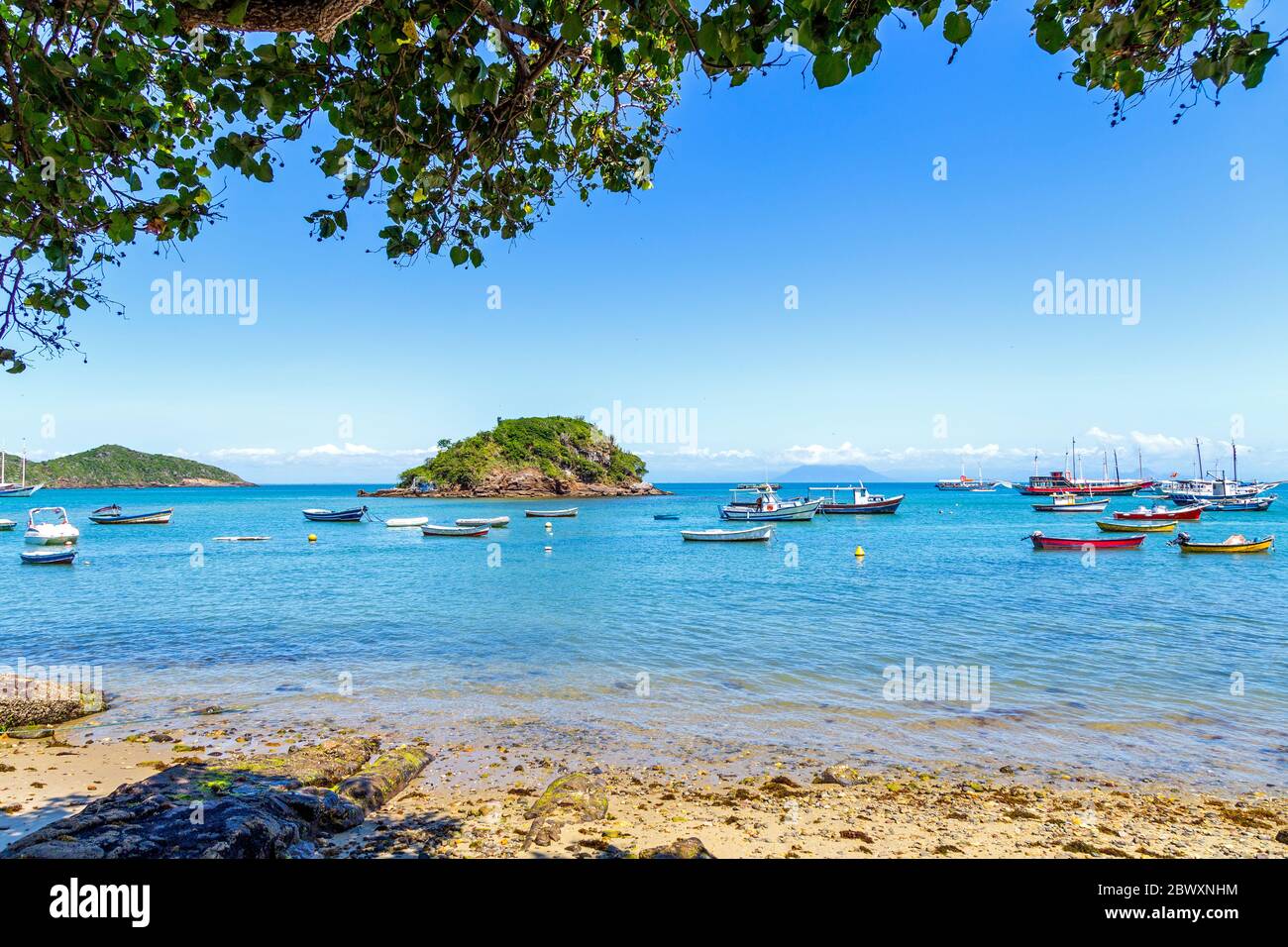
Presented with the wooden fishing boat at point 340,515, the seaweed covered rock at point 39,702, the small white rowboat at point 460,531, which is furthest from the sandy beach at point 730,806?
the wooden fishing boat at point 340,515

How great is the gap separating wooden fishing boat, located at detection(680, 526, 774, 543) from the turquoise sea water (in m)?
8.88

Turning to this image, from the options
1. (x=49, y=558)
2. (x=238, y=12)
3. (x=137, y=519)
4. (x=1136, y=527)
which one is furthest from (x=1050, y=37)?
(x=137, y=519)

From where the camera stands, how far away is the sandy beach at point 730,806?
5879 mm

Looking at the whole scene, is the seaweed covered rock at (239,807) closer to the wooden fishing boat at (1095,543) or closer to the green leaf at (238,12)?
the green leaf at (238,12)

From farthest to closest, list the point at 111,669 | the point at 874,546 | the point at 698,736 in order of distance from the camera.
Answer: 1. the point at 874,546
2. the point at 111,669
3. the point at 698,736

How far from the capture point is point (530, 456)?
11838 centimetres

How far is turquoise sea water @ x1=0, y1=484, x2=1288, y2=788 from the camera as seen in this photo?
1001 centimetres

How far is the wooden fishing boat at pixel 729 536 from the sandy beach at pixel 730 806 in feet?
120

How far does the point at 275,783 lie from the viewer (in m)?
6.88

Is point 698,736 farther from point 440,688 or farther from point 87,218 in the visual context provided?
point 87,218

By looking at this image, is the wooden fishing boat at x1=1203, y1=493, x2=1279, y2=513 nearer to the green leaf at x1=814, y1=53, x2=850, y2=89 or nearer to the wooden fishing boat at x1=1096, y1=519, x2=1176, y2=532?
the wooden fishing boat at x1=1096, y1=519, x2=1176, y2=532
